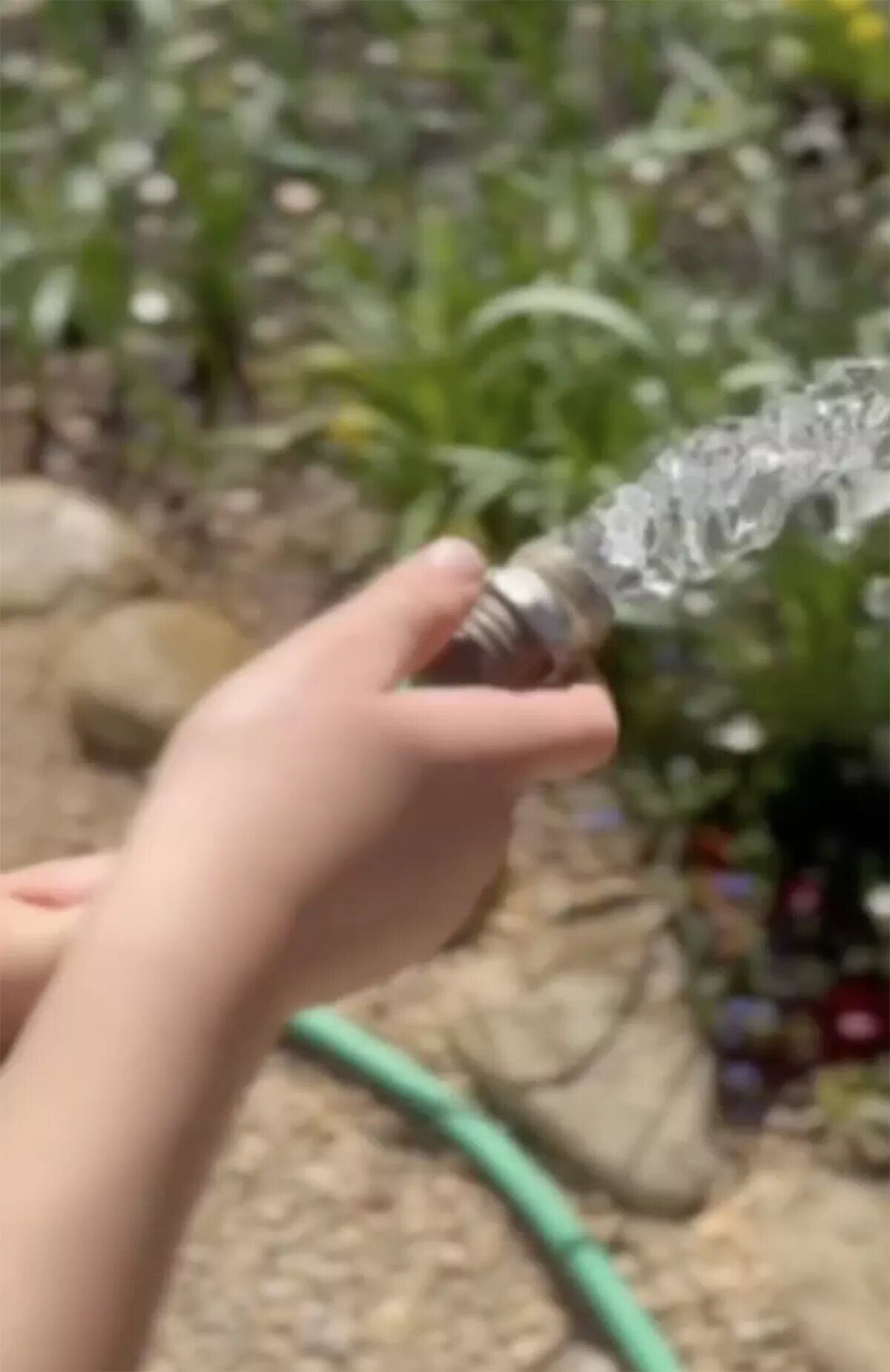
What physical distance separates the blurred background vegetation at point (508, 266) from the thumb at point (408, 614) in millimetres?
615

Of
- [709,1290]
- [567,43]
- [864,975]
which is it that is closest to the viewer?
[709,1290]

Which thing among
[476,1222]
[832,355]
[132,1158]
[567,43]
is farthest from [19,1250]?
[567,43]

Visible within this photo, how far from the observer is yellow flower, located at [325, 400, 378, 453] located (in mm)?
1393

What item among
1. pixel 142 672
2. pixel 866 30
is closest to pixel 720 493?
pixel 142 672

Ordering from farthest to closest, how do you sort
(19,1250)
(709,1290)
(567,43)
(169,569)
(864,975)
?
(567,43), (169,569), (864,975), (709,1290), (19,1250)

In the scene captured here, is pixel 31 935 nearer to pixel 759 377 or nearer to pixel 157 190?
pixel 759 377

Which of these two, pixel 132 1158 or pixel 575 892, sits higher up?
pixel 132 1158

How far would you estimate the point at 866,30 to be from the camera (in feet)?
5.04

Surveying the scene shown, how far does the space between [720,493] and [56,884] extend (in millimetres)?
297

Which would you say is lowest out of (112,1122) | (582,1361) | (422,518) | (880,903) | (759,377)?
(582,1361)

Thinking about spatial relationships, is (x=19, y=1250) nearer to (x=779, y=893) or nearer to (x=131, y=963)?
(x=131, y=963)

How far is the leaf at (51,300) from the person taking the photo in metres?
1.50

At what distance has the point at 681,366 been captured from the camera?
1268 millimetres

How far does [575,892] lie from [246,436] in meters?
0.45
